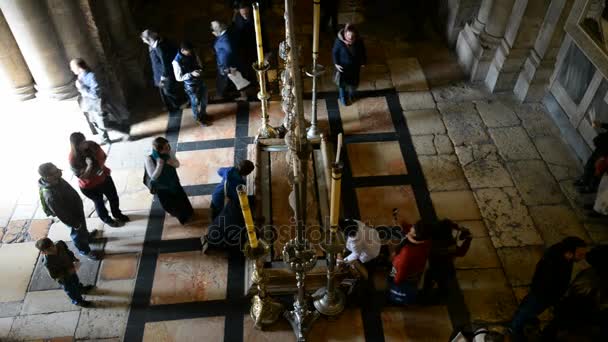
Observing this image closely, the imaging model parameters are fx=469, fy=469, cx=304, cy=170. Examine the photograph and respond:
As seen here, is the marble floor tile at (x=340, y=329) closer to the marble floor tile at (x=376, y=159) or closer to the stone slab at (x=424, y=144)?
the marble floor tile at (x=376, y=159)

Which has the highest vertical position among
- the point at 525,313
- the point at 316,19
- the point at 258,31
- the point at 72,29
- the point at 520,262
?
the point at 316,19

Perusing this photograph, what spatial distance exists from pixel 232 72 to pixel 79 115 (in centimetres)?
227

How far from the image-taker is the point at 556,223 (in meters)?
5.55

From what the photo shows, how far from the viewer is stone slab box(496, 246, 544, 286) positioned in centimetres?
501

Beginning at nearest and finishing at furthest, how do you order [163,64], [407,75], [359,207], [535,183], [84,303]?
[84,303] → [359,207] → [535,183] → [163,64] → [407,75]

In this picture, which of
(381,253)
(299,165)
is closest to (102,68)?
(381,253)

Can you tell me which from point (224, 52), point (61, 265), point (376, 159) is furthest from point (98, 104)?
point (376, 159)

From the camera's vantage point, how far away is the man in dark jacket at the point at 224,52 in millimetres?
6406

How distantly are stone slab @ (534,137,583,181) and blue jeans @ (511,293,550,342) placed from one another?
251 centimetres

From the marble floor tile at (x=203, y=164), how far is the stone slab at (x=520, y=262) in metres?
3.59

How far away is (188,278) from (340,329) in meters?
1.73

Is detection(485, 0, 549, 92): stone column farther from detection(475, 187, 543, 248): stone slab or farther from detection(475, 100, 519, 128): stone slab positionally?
detection(475, 187, 543, 248): stone slab

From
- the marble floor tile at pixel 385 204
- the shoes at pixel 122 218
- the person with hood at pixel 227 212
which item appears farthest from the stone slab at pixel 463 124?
the shoes at pixel 122 218

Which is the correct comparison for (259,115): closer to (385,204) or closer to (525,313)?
(385,204)
